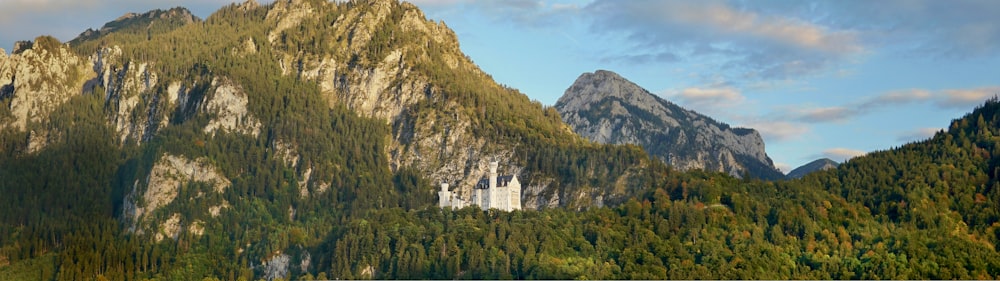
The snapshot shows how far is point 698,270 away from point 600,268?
1368 cm

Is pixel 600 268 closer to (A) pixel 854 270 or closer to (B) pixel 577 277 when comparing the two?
(B) pixel 577 277

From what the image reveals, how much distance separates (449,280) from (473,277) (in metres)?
3.40

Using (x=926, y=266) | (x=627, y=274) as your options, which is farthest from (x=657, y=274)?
(x=926, y=266)

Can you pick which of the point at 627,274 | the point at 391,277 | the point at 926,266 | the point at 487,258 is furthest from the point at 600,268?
the point at 926,266

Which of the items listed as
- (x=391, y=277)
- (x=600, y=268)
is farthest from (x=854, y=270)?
(x=391, y=277)

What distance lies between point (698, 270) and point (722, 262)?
469cm

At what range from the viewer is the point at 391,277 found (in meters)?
200

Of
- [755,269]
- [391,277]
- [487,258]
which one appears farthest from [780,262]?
[391,277]

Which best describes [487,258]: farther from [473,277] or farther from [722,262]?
[722,262]

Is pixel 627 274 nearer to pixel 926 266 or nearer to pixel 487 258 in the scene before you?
pixel 487 258

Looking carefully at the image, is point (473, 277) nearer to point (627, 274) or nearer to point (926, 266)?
point (627, 274)

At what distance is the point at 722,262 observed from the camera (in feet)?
642

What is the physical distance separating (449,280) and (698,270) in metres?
34.9

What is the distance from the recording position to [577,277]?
7539 inches
